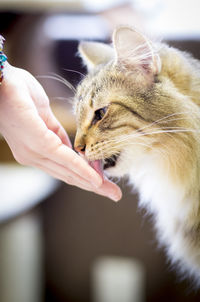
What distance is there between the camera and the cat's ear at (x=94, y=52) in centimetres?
79

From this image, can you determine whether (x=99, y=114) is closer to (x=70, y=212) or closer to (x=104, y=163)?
(x=104, y=163)

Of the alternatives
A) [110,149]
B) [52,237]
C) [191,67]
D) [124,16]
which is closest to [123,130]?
[110,149]

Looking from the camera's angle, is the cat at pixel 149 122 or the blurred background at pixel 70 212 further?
the blurred background at pixel 70 212

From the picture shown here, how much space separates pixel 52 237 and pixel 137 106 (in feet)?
2.45

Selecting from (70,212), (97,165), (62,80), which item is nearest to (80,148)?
(97,165)

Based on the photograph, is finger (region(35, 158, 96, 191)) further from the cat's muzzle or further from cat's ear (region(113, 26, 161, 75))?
cat's ear (region(113, 26, 161, 75))

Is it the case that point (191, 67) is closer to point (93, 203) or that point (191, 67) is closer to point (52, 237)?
point (93, 203)

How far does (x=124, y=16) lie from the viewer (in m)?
0.81

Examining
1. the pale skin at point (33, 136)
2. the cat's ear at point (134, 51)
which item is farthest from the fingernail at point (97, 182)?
the cat's ear at point (134, 51)

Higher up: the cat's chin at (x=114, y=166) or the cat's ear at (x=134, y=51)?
the cat's ear at (x=134, y=51)

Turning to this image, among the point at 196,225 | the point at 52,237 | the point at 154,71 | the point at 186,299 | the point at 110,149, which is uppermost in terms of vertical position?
the point at 154,71

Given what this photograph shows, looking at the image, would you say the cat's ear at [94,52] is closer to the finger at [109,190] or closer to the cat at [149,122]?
the cat at [149,122]

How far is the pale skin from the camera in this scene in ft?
2.02

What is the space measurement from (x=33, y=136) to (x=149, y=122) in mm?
223
